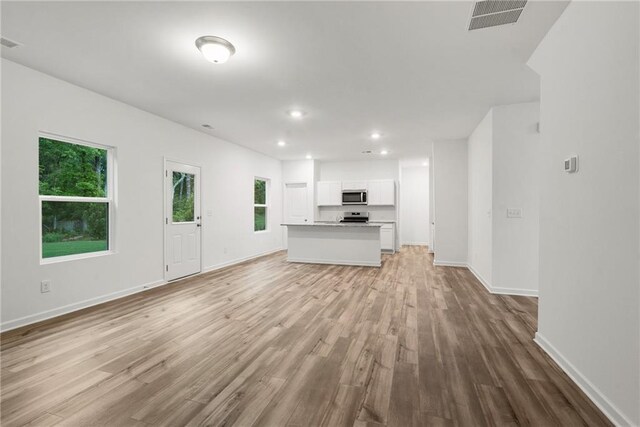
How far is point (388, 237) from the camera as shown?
8359mm

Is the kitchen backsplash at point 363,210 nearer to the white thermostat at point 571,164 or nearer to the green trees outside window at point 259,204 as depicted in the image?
the green trees outside window at point 259,204

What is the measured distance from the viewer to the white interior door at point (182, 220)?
4.93 meters

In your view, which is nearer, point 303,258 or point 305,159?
point 303,258

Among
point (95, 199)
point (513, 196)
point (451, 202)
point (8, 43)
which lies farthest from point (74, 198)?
point (451, 202)

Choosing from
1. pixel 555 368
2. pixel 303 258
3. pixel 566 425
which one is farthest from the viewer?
pixel 303 258

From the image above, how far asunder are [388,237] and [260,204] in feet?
12.2

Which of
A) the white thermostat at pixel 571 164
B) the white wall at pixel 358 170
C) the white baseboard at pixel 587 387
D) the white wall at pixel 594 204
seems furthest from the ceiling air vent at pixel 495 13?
the white wall at pixel 358 170

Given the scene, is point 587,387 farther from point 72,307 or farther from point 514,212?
point 72,307

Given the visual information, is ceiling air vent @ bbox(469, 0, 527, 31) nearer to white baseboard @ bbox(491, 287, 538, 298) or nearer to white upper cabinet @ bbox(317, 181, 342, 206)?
white baseboard @ bbox(491, 287, 538, 298)

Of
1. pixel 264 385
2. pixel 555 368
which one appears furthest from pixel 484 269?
pixel 264 385

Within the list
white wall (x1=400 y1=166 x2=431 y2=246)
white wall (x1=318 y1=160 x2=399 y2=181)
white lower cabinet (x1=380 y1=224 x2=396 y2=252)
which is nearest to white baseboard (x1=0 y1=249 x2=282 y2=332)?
white lower cabinet (x1=380 y1=224 x2=396 y2=252)

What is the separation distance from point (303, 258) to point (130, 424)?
5284 mm

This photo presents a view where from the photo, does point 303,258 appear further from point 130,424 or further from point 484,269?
point 130,424

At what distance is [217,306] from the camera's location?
367 cm
